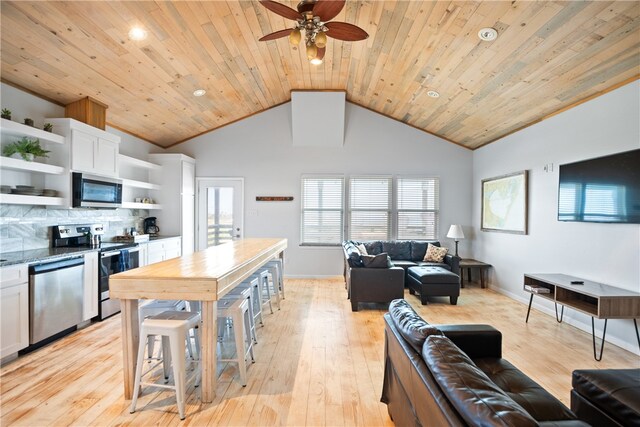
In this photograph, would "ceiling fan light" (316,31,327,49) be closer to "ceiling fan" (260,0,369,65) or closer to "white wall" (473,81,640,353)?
"ceiling fan" (260,0,369,65)

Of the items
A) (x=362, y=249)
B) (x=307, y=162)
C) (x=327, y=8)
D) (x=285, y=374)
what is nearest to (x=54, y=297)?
(x=285, y=374)

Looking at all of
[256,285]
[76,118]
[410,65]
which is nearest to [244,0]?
[410,65]

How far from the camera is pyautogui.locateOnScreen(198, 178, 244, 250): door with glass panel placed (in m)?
6.93

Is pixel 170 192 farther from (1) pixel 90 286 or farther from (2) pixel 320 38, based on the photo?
(2) pixel 320 38

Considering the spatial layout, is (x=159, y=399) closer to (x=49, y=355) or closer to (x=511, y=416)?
(x=49, y=355)

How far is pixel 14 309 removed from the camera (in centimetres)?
294

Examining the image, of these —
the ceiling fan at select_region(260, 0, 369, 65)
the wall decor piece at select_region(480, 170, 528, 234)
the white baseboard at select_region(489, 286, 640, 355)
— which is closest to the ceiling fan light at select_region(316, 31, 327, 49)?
the ceiling fan at select_region(260, 0, 369, 65)

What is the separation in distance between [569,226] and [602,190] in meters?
0.68

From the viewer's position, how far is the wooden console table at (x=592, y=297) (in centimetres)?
302

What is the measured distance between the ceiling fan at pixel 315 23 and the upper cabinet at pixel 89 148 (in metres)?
2.78

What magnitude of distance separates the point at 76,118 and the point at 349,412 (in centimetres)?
468

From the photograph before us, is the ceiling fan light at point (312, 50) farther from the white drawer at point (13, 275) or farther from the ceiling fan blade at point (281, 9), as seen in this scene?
the white drawer at point (13, 275)

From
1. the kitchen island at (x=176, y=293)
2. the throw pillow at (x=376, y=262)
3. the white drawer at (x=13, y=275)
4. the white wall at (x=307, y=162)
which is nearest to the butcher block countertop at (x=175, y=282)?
the kitchen island at (x=176, y=293)

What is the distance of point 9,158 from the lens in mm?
3295
